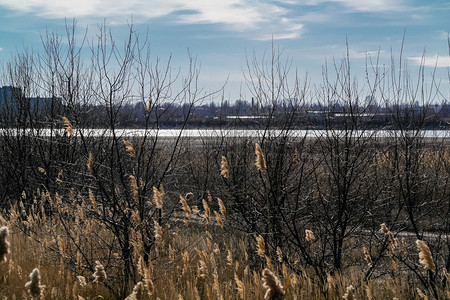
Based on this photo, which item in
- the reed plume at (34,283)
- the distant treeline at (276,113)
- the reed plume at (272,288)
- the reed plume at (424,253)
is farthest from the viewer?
the distant treeline at (276,113)

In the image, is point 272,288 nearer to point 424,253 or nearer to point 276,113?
point 424,253

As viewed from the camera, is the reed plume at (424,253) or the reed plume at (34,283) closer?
the reed plume at (34,283)

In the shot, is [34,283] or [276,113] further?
[276,113]

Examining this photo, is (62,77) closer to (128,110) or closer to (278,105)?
(128,110)

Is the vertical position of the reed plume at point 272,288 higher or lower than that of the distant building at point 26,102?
lower

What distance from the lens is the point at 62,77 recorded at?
8922 millimetres

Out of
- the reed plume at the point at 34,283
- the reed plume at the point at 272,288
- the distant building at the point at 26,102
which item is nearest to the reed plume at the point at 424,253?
the reed plume at the point at 272,288

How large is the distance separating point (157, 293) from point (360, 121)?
12.4ft

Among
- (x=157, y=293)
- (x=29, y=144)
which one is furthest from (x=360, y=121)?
(x=29, y=144)

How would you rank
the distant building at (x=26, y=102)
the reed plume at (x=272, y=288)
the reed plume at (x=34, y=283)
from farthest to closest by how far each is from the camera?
1. the distant building at (x=26, y=102)
2. the reed plume at (x=34, y=283)
3. the reed plume at (x=272, y=288)

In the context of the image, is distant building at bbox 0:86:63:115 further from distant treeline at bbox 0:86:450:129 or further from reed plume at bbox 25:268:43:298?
reed plume at bbox 25:268:43:298

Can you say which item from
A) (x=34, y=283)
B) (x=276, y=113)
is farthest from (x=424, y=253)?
(x=276, y=113)

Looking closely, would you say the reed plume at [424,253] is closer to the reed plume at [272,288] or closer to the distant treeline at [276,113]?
the reed plume at [272,288]

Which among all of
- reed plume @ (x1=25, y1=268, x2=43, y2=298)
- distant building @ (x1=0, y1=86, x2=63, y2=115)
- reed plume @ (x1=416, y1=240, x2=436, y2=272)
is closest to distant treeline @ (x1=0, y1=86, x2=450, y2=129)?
distant building @ (x1=0, y1=86, x2=63, y2=115)
